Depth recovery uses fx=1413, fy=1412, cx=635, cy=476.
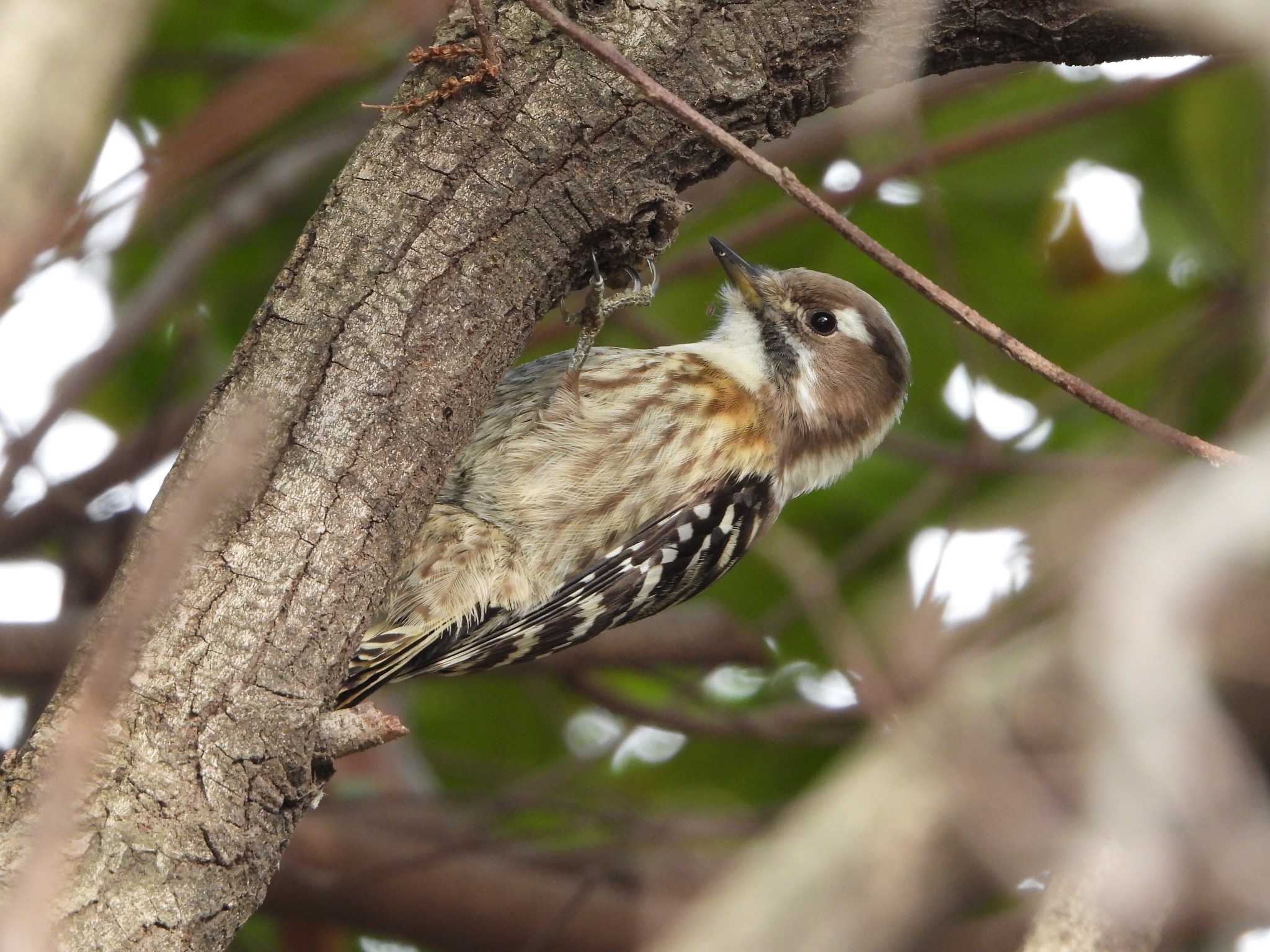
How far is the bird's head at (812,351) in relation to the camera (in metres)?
4.48

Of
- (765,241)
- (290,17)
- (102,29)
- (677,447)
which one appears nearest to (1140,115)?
(765,241)

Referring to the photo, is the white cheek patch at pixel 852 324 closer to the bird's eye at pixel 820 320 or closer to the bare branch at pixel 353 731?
the bird's eye at pixel 820 320

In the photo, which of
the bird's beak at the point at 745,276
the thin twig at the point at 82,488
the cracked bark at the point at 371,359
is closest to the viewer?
A: the cracked bark at the point at 371,359

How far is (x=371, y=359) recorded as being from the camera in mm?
2498

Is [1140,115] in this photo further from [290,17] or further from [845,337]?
[290,17]

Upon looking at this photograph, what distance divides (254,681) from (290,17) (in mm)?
3353

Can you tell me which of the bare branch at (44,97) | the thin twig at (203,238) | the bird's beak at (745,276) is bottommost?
the bird's beak at (745,276)

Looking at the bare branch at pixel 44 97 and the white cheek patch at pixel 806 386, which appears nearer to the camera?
the bare branch at pixel 44 97

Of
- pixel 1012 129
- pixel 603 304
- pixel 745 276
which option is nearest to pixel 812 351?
pixel 745 276

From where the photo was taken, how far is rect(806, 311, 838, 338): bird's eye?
14.9ft

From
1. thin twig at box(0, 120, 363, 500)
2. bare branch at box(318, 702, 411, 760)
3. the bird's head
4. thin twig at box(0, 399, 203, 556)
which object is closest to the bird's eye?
the bird's head

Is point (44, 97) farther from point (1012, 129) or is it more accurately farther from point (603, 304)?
point (1012, 129)

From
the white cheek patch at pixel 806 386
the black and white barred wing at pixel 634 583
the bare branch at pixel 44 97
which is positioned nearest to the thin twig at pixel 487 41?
the bare branch at pixel 44 97

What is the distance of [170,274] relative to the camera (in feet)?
14.8
